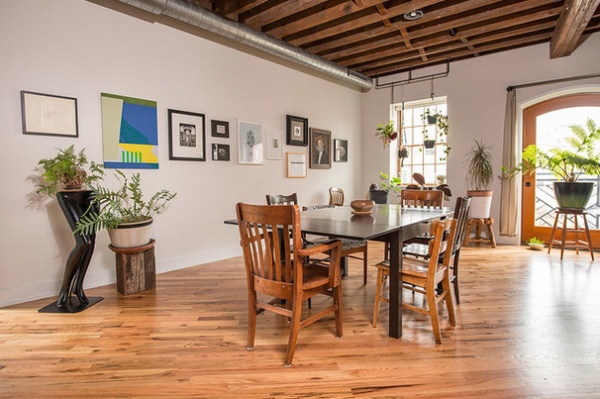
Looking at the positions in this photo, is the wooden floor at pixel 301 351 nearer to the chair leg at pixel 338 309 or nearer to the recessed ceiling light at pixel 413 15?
the chair leg at pixel 338 309

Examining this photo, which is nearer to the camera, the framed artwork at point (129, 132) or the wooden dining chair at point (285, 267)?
the wooden dining chair at point (285, 267)

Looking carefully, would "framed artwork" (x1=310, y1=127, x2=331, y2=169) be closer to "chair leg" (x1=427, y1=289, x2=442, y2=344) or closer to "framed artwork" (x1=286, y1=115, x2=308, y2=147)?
"framed artwork" (x1=286, y1=115, x2=308, y2=147)

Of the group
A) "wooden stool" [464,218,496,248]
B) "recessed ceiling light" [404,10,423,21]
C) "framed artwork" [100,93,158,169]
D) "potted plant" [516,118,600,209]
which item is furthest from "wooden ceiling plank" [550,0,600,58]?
"framed artwork" [100,93,158,169]

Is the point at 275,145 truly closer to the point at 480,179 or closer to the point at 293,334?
the point at 480,179

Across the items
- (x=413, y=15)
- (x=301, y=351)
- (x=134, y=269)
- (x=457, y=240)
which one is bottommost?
(x=301, y=351)

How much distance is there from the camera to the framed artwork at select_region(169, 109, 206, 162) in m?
3.77

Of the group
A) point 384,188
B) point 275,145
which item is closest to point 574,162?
point 384,188

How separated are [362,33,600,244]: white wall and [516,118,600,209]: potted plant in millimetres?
697

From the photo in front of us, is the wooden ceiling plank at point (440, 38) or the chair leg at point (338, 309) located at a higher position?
the wooden ceiling plank at point (440, 38)

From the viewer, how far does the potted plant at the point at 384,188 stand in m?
5.63

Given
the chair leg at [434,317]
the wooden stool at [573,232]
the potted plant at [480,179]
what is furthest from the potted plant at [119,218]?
the wooden stool at [573,232]

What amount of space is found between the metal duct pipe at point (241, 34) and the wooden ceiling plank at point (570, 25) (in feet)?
9.36

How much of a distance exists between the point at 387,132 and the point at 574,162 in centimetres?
281

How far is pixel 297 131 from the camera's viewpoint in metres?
5.26
